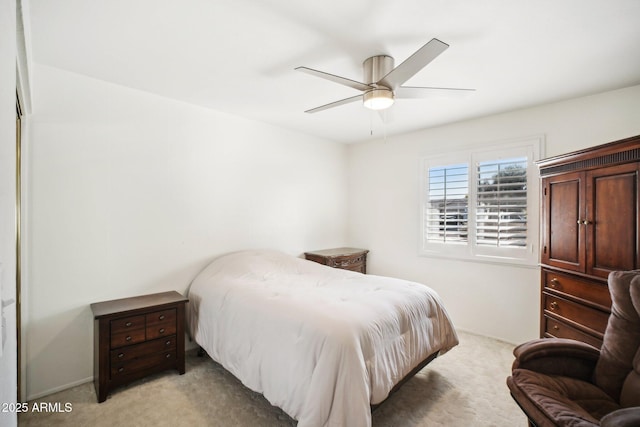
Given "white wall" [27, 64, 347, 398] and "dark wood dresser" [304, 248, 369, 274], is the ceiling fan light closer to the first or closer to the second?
"white wall" [27, 64, 347, 398]

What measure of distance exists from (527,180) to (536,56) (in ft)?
4.82

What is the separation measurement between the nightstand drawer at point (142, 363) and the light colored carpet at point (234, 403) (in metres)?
0.15

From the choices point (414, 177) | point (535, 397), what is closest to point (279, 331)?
point (535, 397)

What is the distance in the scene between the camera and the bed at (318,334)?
1.58 m

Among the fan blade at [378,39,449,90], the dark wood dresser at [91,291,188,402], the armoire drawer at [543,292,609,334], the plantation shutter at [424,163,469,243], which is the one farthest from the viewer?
the plantation shutter at [424,163,469,243]

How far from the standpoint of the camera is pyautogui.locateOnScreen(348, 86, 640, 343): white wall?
2.80 m

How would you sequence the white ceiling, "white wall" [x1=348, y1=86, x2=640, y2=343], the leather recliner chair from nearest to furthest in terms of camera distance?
the leather recliner chair → the white ceiling → "white wall" [x1=348, y1=86, x2=640, y2=343]

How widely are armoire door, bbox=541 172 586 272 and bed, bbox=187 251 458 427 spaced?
104 cm

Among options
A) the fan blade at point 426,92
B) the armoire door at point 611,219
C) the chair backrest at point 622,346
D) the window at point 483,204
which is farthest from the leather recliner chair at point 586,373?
the window at point 483,204

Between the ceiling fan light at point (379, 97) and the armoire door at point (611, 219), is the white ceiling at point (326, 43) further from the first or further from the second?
the armoire door at point (611, 219)

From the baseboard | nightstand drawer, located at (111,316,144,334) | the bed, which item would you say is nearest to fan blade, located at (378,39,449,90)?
the bed

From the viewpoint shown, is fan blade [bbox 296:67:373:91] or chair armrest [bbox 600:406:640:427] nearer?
chair armrest [bbox 600:406:640:427]

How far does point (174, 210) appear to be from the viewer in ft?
9.58

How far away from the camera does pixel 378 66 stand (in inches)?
82.4
